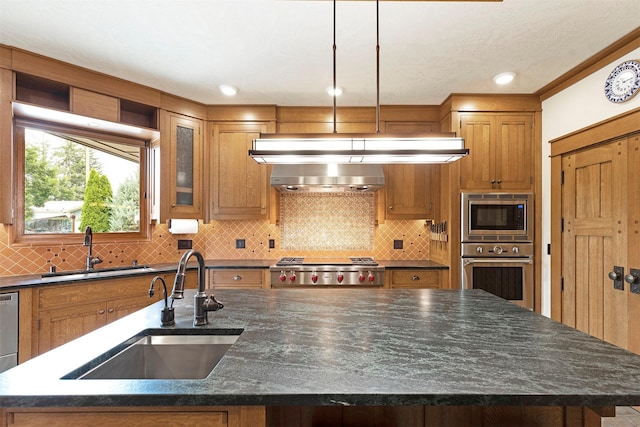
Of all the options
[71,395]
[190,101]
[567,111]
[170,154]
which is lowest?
[71,395]

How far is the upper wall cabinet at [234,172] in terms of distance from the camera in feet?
11.6

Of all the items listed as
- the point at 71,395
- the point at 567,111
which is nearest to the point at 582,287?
A: the point at 567,111

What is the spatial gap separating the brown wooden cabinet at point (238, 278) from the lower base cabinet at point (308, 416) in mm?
2135

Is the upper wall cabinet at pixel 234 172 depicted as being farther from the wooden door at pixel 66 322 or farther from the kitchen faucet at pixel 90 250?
the wooden door at pixel 66 322

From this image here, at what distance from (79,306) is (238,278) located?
4.24 feet

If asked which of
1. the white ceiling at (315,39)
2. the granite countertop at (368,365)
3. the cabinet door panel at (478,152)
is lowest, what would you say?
the granite countertop at (368,365)

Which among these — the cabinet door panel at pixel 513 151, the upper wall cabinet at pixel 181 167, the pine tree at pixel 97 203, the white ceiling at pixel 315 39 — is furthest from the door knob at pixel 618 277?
the pine tree at pixel 97 203

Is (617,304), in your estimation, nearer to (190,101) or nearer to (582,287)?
(582,287)

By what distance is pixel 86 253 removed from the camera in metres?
3.01

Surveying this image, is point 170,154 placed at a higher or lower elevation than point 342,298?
higher

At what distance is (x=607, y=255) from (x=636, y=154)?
75 cm

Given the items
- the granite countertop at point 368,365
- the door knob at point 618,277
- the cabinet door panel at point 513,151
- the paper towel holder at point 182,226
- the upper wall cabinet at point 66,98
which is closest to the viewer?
the granite countertop at point 368,365

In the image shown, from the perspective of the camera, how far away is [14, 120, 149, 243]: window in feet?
9.09

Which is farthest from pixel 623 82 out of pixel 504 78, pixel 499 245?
pixel 499 245
